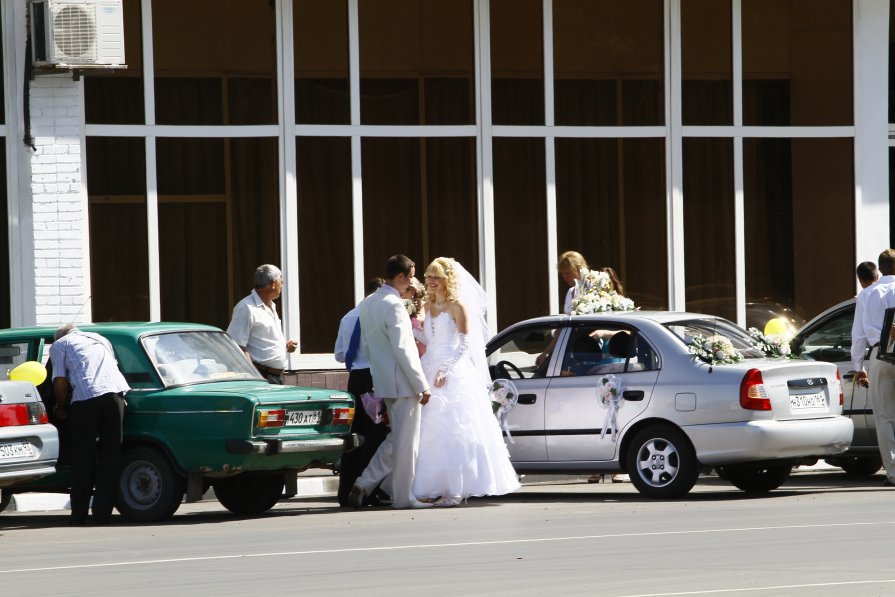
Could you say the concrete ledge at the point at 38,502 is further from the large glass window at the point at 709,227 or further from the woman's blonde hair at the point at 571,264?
the large glass window at the point at 709,227

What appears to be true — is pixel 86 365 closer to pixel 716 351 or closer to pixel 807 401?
pixel 716 351

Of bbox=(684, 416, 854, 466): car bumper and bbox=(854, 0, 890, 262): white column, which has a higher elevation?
bbox=(854, 0, 890, 262): white column

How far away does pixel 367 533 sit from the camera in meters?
11.5

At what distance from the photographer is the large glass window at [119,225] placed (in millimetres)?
18531

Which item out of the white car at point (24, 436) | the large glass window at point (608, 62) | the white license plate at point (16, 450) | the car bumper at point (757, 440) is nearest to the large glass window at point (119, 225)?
the large glass window at point (608, 62)

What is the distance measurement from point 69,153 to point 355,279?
3.41 metres

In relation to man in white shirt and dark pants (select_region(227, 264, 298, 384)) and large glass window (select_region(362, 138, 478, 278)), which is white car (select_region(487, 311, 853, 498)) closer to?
man in white shirt and dark pants (select_region(227, 264, 298, 384))

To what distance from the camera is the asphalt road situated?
8.60 meters

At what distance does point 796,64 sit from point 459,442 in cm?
891

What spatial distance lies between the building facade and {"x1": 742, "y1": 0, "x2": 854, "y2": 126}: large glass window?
27mm

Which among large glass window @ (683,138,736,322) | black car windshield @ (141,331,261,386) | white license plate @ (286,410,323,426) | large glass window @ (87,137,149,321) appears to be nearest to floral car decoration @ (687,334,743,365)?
white license plate @ (286,410,323,426)

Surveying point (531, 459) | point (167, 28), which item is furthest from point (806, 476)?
point (167, 28)

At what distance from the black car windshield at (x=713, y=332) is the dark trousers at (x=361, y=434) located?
2517mm

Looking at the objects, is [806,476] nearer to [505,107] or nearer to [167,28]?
[505,107]
